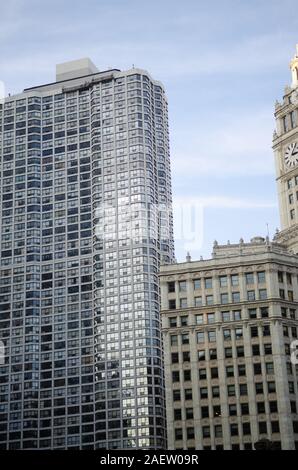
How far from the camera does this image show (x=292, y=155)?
6560 inches

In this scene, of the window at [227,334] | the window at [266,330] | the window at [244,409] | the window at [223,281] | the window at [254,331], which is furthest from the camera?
the window at [223,281]

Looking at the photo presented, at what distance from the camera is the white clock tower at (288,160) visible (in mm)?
158425

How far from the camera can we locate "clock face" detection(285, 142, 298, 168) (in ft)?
543

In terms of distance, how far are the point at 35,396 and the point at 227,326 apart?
260 ft

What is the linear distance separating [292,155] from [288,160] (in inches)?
52.4

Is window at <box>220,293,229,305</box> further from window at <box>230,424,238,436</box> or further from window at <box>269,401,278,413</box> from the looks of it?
window at <box>230,424,238,436</box>

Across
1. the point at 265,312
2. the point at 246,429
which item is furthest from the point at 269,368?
the point at 246,429

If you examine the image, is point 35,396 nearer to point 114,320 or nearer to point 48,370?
point 48,370

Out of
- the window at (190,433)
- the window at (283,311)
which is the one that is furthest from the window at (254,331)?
the window at (190,433)

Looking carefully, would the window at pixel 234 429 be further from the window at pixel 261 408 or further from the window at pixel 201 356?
the window at pixel 201 356

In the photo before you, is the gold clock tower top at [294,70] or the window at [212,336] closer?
the window at [212,336]

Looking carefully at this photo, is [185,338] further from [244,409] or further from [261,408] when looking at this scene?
[261,408]

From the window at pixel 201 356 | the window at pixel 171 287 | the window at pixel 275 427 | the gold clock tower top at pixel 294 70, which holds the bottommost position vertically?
the window at pixel 275 427
